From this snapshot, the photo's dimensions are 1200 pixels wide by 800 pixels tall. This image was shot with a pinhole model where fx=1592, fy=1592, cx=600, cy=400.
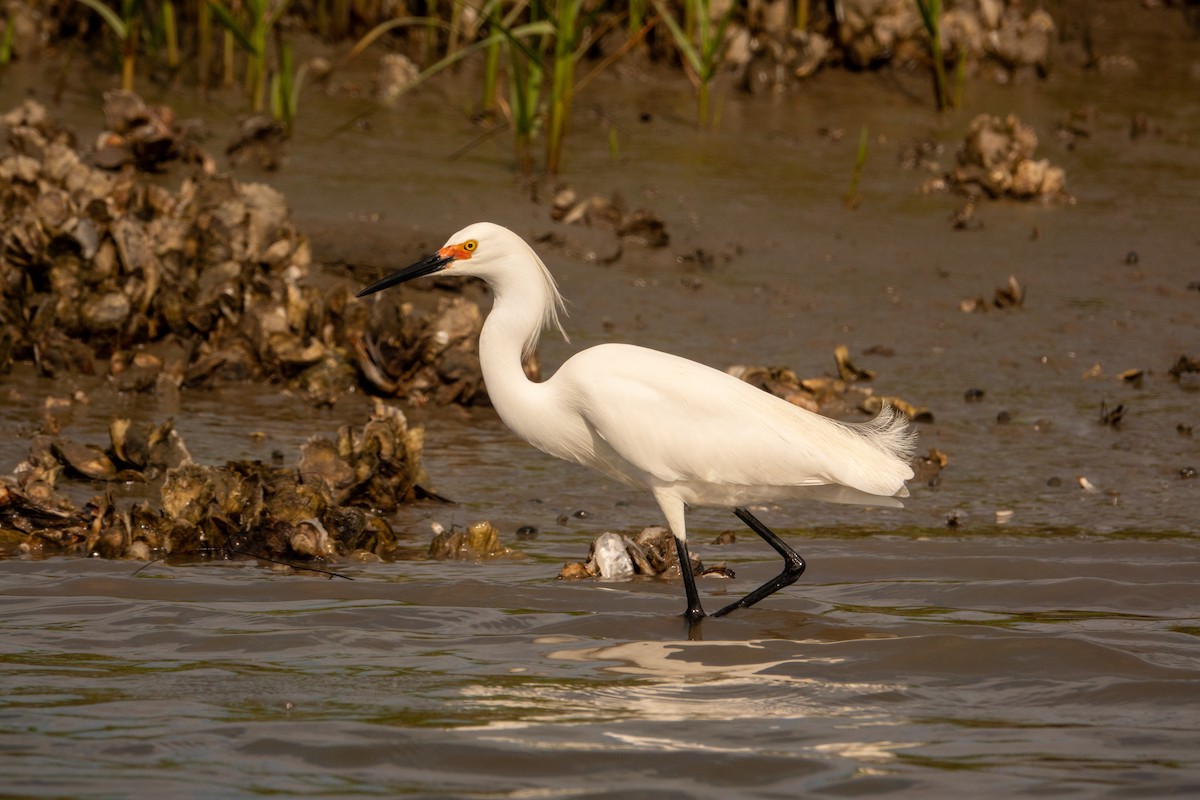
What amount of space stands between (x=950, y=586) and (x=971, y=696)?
3.97 feet

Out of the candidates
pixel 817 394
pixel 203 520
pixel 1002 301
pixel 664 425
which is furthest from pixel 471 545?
pixel 1002 301

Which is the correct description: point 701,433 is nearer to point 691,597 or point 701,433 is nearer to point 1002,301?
point 691,597

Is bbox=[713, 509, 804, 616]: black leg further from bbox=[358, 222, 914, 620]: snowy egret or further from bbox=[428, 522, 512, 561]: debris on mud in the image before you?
bbox=[428, 522, 512, 561]: debris on mud

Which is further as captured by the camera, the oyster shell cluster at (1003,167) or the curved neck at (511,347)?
the oyster shell cluster at (1003,167)

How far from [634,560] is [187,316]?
12.1 ft

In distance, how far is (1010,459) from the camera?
25.8 ft

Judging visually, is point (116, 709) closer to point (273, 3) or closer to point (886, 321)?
point (886, 321)

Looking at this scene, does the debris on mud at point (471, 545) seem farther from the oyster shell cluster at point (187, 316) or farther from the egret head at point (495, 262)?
the oyster shell cluster at point (187, 316)

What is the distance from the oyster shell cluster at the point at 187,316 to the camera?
28.3 ft

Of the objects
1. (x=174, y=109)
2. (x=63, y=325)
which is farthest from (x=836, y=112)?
(x=63, y=325)

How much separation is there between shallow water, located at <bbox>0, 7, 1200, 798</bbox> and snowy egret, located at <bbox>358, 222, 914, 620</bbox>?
42cm

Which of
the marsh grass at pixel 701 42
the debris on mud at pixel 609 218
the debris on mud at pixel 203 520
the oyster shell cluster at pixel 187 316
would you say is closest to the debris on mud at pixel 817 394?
the oyster shell cluster at pixel 187 316

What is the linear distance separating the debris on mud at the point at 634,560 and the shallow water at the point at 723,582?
0.09 meters

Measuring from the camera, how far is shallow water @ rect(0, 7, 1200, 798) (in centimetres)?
440
